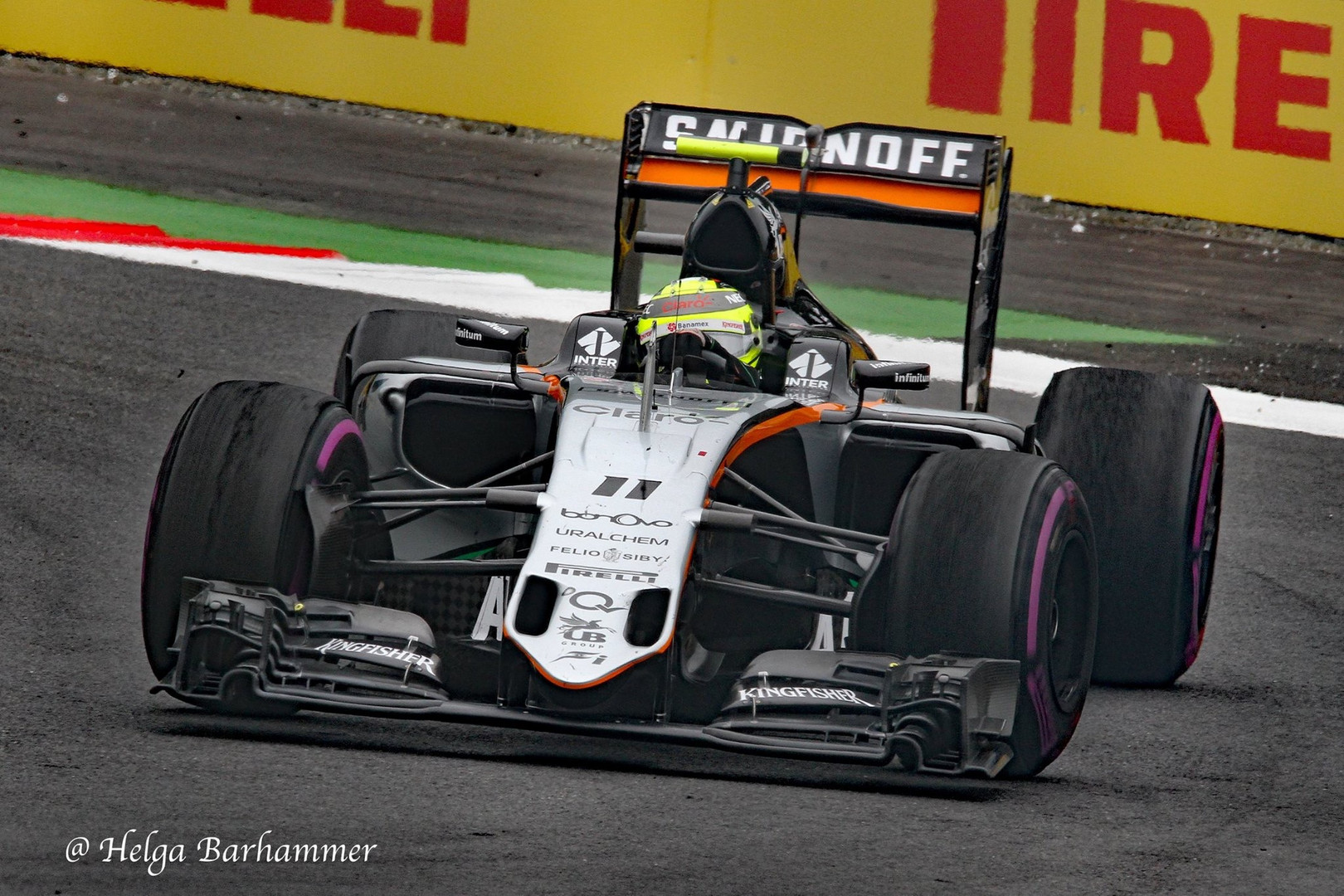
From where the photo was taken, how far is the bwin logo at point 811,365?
24.6ft

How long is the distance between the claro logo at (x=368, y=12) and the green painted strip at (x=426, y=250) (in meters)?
2.41

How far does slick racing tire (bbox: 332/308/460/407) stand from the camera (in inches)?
336

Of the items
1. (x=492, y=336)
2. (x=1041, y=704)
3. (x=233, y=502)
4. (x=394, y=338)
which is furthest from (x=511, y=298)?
(x=1041, y=704)

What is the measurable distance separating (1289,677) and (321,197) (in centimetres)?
913

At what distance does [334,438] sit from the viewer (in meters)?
6.35

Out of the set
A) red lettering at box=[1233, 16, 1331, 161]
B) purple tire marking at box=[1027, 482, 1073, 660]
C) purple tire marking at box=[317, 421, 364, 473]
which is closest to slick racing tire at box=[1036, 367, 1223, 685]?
purple tire marking at box=[1027, 482, 1073, 660]

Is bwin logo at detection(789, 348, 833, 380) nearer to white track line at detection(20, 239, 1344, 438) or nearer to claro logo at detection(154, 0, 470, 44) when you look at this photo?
white track line at detection(20, 239, 1344, 438)

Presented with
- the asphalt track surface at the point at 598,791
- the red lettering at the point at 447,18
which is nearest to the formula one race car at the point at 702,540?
the asphalt track surface at the point at 598,791

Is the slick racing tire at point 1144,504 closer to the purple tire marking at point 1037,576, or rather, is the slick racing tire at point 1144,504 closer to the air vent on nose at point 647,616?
the purple tire marking at point 1037,576

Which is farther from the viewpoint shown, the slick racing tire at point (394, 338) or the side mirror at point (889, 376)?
the slick racing tire at point (394, 338)

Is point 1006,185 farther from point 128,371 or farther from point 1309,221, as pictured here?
point 1309,221

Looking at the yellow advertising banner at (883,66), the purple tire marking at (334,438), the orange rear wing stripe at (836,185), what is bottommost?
the purple tire marking at (334,438)

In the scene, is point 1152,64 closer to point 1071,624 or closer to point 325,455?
point 1071,624

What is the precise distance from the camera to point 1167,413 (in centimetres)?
780
